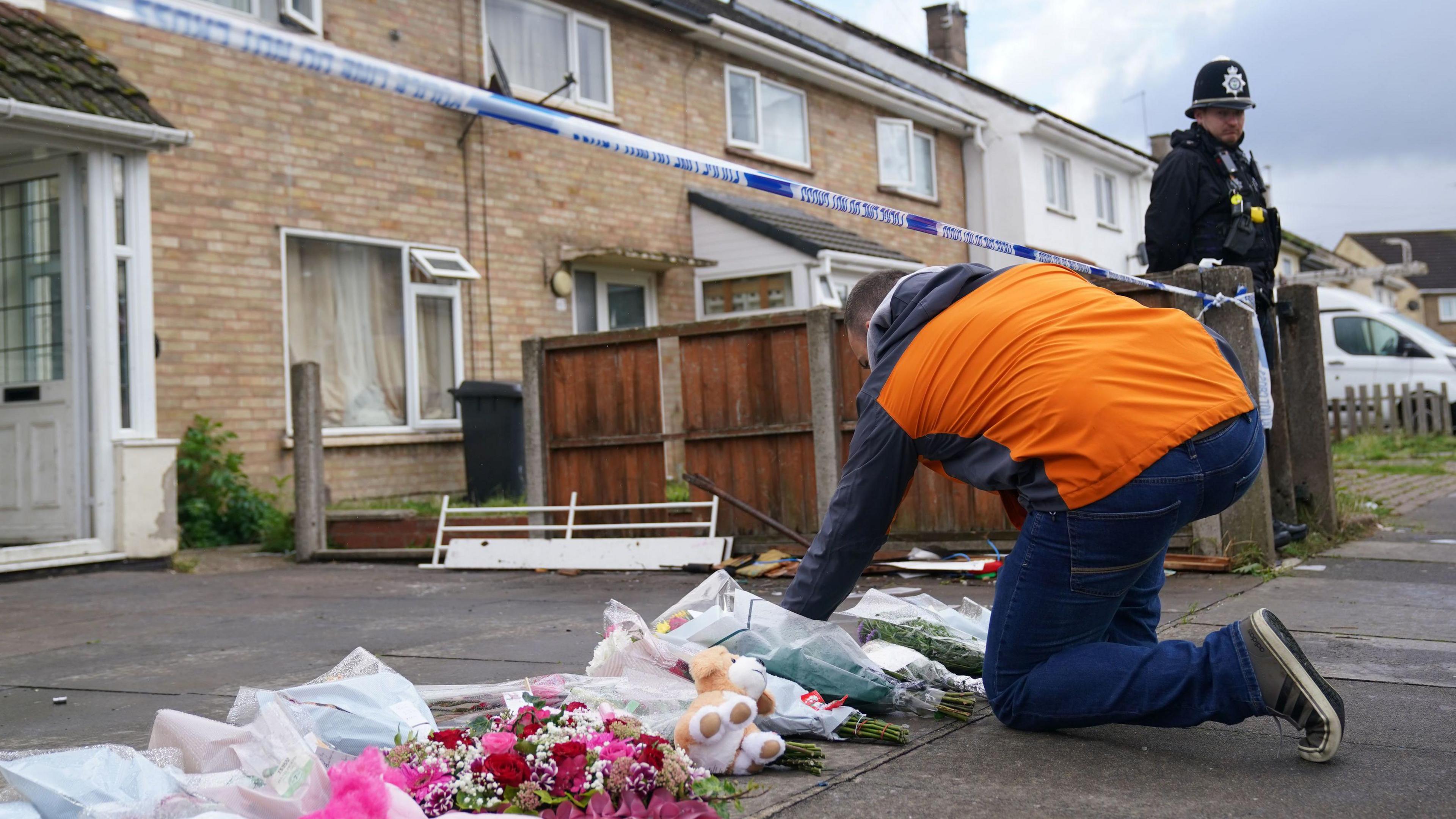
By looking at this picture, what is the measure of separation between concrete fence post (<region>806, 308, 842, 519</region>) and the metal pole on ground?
8.26 feet

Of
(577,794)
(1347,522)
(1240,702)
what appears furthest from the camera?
(1347,522)

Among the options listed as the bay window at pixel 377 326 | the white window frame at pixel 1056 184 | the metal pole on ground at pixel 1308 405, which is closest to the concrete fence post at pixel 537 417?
the bay window at pixel 377 326

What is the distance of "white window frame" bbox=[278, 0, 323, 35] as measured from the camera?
9953 mm

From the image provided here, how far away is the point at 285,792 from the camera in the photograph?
2422 millimetres

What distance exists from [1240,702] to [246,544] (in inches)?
324

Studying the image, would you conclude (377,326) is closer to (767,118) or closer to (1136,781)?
(767,118)

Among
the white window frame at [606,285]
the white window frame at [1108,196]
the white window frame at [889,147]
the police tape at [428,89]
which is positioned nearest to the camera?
the police tape at [428,89]

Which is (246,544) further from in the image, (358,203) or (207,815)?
(207,815)

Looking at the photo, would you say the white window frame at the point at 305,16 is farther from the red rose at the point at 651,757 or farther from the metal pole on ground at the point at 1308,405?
the red rose at the point at 651,757

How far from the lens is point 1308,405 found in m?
6.86

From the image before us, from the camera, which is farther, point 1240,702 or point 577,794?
point 1240,702

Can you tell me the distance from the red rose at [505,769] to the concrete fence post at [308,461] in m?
6.71

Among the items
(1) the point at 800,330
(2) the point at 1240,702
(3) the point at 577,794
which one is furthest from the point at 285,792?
(1) the point at 800,330

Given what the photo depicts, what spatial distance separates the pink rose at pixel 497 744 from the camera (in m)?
2.52
